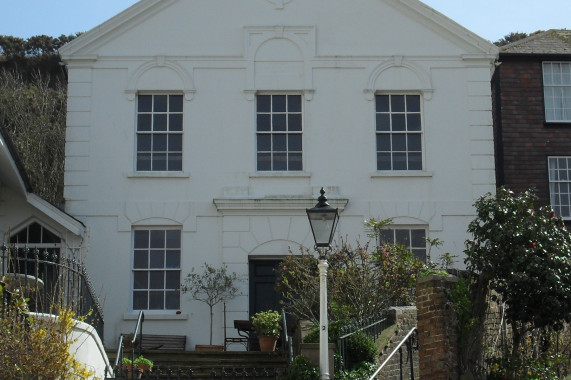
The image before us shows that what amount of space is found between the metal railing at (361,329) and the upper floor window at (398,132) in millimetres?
6594

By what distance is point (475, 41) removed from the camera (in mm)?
21969

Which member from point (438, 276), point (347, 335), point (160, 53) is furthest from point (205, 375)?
point (160, 53)

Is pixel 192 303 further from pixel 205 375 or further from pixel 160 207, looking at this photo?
pixel 205 375

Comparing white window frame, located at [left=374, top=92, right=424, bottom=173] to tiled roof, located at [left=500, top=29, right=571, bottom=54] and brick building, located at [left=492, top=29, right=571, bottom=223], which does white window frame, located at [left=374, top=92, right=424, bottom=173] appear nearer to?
brick building, located at [left=492, top=29, right=571, bottom=223]

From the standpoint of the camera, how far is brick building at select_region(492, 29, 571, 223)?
77.7 feet

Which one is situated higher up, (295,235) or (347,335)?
(295,235)

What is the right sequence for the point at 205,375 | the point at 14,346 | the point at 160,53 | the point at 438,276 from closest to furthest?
1. the point at 14,346
2. the point at 438,276
3. the point at 205,375
4. the point at 160,53

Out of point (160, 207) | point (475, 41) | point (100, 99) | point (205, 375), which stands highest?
point (475, 41)

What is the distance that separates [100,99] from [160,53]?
174 cm

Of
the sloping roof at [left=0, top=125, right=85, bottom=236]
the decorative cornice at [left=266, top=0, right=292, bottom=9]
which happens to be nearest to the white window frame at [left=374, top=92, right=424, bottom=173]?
Result: the decorative cornice at [left=266, top=0, right=292, bottom=9]

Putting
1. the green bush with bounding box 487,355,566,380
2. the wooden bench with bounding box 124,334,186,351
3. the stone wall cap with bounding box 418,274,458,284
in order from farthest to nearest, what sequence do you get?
the wooden bench with bounding box 124,334,186,351 < the green bush with bounding box 487,355,566,380 < the stone wall cap with bounding box 418,274,458,284

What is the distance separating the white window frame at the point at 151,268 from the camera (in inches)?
808

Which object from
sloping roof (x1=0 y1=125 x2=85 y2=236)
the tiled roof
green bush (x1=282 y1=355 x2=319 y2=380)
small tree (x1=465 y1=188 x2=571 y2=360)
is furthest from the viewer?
the tiled roof

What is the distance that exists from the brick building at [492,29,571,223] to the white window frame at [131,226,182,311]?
8.60m
